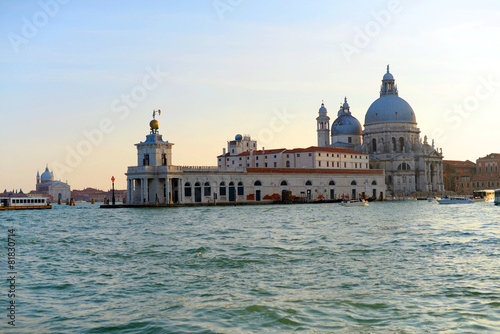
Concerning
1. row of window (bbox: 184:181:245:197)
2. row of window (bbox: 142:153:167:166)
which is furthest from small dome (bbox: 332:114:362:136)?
row of window (bbox: 142:153:167:166)

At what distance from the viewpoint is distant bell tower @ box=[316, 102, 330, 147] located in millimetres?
115312

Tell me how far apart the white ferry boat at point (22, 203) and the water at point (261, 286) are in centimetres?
4806

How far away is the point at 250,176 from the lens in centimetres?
7456

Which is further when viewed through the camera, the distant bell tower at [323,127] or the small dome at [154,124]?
the distant bell tower at [323,127]

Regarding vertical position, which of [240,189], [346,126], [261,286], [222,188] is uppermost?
[346,126]

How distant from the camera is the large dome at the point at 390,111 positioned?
105812 mm

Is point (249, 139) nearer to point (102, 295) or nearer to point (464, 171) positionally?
point (464, 171)

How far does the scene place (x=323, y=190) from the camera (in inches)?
3206

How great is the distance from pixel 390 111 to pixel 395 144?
5975 mm

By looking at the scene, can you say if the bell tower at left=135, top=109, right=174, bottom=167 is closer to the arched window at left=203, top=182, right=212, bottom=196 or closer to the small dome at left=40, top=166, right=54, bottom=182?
the arched window at left=203, top=182, right=212, bottom=196

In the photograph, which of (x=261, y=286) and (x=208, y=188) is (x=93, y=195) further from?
(x=261, y=286)

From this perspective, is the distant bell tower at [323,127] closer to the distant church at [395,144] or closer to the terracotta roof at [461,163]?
the distant church at [395,144]

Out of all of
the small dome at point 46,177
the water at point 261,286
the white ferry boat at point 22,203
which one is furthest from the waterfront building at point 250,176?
the small dome at point 46,177

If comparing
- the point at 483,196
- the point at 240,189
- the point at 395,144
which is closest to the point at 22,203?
the point at 240,189
